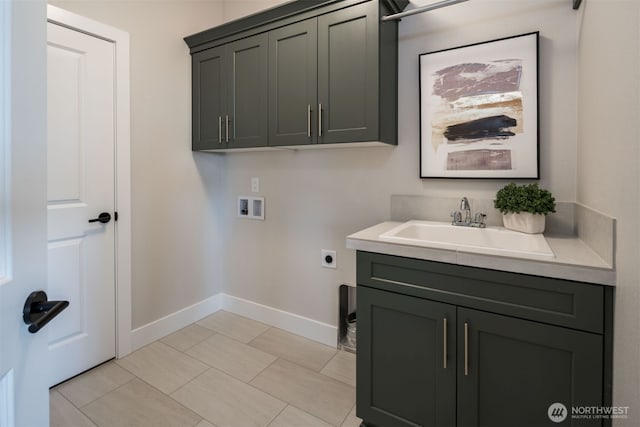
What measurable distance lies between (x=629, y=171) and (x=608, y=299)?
1.31ft

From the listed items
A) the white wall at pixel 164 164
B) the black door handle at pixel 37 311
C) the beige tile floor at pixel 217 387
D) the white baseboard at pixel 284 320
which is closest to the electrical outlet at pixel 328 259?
the white baseboard at pixel 284 320

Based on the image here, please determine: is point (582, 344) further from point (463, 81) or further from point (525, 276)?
point (463, 81)

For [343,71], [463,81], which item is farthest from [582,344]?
[343,71]

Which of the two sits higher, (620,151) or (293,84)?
(293,84)

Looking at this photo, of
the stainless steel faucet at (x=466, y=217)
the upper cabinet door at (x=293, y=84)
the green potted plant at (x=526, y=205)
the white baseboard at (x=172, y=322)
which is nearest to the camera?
the green potted plant at (x=526, y=205)

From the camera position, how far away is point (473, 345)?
1232mm

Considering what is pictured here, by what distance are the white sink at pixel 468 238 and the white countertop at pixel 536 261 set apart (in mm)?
23

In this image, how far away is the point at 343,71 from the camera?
1.84m

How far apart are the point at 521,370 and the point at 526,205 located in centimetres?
73

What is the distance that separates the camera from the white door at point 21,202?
0.57 metres

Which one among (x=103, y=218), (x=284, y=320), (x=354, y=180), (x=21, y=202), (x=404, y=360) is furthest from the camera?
(x=284, y=320)

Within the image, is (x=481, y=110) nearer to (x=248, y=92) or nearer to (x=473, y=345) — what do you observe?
(x=473, y=345)

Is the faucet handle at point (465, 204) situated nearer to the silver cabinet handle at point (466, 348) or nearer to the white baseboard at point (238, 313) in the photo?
the silver cabinet handle at point (466, 348)

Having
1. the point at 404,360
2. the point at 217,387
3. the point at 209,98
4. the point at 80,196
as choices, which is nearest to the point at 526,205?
the point at 404,360
